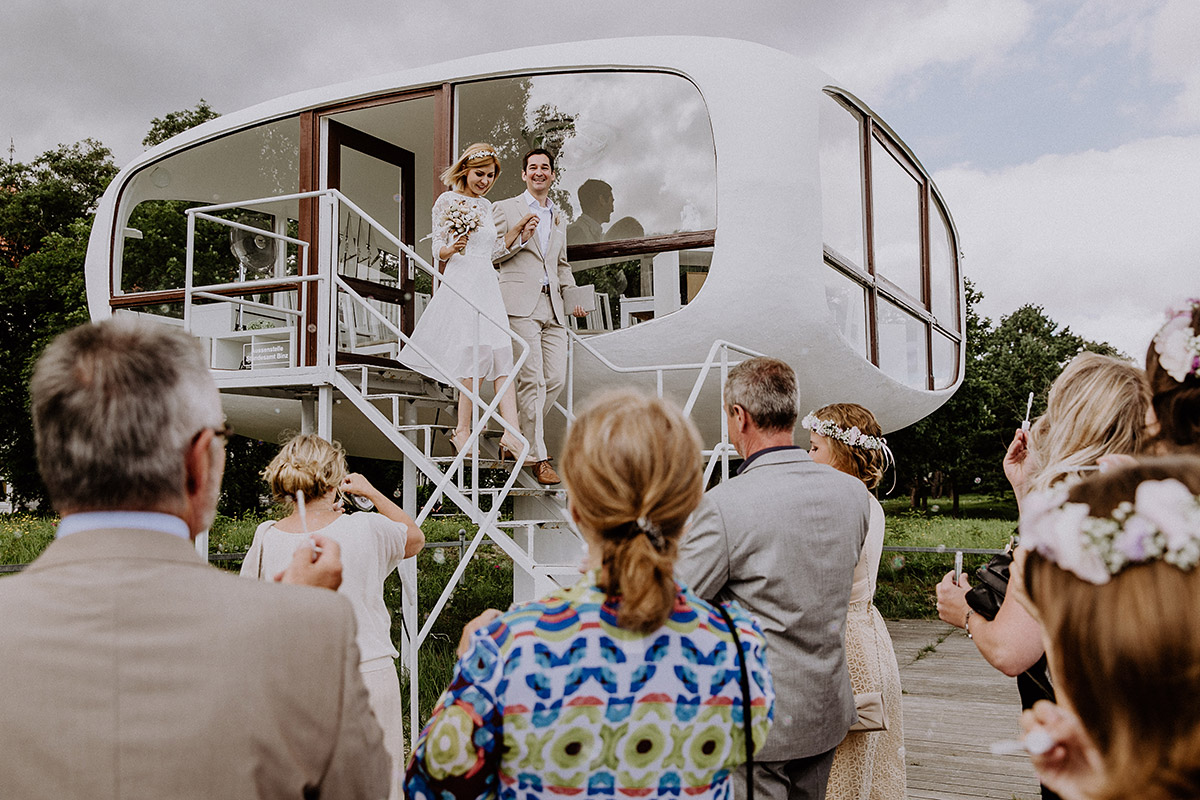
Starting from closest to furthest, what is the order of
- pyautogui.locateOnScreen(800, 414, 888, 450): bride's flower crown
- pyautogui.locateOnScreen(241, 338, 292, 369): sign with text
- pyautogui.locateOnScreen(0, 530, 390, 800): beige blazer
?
pyautogui.locateOnScreen(0, 530, 390, 800): beige blazer, pyautogui.locateOnScreen(800, 414, 888, 450): bride's flower crown, pyautogui.locateOnScreen(241, 338, 292, 369): sign with text

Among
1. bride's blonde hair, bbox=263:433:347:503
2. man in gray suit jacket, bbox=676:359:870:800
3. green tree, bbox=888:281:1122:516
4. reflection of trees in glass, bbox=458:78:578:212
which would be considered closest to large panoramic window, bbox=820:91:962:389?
reflection of trees in glass, bbox=458:78:578:212

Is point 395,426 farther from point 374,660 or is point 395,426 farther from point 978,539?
point 978,539

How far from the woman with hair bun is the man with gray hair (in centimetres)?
17

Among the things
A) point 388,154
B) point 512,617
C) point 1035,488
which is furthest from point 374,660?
point 388,154

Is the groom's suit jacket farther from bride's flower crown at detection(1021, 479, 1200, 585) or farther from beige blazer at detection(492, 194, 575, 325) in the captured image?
beige blazer at detection(492, 194, 575, 325)

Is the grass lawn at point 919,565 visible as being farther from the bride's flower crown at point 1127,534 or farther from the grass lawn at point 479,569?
the bride's flower crown at point 1127,534

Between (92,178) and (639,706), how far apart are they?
94.8 feet

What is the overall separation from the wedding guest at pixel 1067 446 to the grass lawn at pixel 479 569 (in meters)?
5.49

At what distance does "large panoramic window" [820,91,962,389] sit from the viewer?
Result: 24.9ft

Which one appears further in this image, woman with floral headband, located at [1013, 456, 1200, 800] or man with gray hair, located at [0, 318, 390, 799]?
man with gray hair, located at [0, 318, 390, 799]

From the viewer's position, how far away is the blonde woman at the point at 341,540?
10.9ft

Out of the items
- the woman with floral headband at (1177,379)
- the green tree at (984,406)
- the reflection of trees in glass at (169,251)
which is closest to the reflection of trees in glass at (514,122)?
the woman with floral headband at (1177,379)

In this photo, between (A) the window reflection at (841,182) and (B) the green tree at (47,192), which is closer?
(A) the window reflection at (841,182)

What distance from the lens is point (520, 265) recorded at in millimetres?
6336
